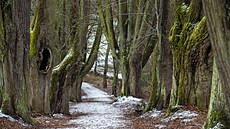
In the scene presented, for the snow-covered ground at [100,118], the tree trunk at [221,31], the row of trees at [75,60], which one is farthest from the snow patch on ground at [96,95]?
the tree trunk at [221,31]

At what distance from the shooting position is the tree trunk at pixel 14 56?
962 centimetres

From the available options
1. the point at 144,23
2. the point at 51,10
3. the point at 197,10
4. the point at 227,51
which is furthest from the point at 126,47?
the point at 227,51

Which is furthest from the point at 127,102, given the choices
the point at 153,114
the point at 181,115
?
the point at 181,115

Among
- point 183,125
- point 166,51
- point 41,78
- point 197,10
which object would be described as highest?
point 197,10

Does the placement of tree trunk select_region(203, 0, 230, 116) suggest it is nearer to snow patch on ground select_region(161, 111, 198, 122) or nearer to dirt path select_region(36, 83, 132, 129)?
snow patch on ground select_region(161, 111, 198, 122)

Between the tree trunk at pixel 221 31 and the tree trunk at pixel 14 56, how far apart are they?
7.62 metres

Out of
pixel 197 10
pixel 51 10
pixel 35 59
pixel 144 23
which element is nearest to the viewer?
pixel 197 10

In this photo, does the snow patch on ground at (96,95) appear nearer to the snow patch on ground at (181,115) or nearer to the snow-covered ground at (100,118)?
the snow-covered ground at (100,118)

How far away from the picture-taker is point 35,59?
512 inches

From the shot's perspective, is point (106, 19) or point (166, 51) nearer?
point (166, 51)

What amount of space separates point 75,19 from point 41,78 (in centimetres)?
414

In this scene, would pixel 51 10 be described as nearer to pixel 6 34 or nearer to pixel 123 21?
pixel 6 34

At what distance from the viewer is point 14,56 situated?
32.0 ft

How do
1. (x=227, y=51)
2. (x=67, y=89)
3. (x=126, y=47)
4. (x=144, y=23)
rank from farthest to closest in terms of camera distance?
(x=126, y=47) → (x=144, y=23) → (x=67, y=89) → (x=227, y=51)
